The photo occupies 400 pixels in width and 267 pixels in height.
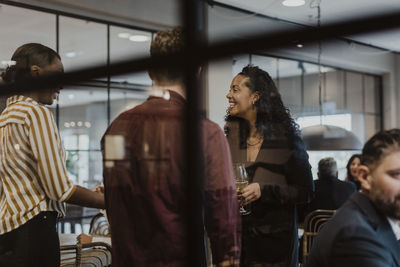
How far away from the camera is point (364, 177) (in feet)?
3.49

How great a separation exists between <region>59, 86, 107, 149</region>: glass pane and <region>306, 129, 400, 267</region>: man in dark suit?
779 millimetres

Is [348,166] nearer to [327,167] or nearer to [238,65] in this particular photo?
[327,167]

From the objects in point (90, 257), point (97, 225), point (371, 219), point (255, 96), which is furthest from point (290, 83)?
point (97, 225)

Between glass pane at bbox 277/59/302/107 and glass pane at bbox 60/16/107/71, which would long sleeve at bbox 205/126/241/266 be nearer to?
glass pane at bbox 277/59/302/107

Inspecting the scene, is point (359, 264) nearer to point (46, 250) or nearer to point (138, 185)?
point (138, 185)

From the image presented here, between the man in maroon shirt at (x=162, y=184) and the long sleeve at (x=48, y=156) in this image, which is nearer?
the man in maroon shirt at (x=162, y=184)

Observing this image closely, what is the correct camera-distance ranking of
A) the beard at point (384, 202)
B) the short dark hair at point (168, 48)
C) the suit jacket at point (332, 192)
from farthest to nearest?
the suit jacket at point (332, 192)
the short dark hair at point (168, 48)
the beard at point (384, 202)

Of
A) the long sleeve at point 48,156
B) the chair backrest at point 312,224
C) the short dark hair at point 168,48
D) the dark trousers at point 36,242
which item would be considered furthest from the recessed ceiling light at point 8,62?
the chair backrest at point 312,224

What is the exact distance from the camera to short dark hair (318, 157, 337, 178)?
1.25 m

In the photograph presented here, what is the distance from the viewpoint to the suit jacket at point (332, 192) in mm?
1205

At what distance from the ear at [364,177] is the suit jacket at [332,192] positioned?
58 mm

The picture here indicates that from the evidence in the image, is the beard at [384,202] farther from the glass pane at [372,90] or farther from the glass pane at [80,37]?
the glass pane at [80,37]

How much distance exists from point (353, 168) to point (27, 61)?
1039 mm

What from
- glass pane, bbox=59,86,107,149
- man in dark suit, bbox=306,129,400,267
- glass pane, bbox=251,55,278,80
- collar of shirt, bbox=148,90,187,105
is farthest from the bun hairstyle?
man in dark suit, bbox=306,129,400,267
